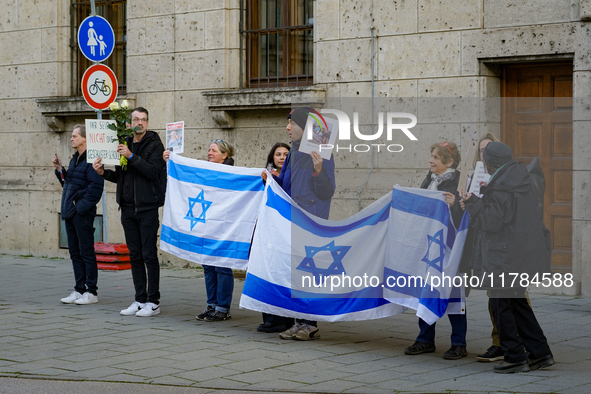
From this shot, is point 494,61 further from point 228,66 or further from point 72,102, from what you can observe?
point 72,102

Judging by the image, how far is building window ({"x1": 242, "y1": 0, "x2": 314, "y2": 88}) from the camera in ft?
40.6

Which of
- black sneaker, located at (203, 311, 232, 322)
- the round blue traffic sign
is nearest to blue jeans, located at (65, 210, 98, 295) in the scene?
black sneaker, located at (203, 311, 232, 322)

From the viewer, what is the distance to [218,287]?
8602 mm

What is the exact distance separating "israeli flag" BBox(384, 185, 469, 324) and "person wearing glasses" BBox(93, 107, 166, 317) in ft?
9.28

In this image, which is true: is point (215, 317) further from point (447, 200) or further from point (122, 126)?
point (447, 200)

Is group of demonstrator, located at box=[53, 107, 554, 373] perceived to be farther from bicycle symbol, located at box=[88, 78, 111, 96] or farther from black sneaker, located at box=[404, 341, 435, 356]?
bicycle symbol, located at box=[88, 78, 111, 96]

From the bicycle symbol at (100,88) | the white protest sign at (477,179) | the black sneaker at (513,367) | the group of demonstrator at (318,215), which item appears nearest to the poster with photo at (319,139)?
the group of demonstrator at (318,215)

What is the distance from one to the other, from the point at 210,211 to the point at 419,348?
275 cm

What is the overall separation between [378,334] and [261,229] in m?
1.49

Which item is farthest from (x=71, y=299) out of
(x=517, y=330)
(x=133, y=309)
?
(x=517, y=330)

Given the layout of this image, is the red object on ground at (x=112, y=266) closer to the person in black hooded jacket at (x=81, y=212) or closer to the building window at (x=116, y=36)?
the person in black hooded jacket at (x=81, y=212)

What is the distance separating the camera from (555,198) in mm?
10461

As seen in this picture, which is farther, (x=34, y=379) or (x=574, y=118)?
(x=574, y=118)

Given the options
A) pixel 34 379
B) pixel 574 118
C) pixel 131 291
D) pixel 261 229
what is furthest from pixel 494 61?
pixel 34 379
